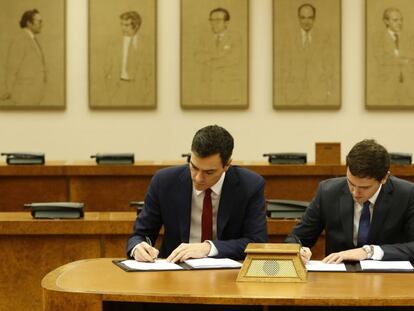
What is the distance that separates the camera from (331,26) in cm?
844

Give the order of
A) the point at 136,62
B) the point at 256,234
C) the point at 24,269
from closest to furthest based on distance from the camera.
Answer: the point at 256,234 → the point at 24,269 → the point at 136,62

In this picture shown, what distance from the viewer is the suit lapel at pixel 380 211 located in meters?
4.11

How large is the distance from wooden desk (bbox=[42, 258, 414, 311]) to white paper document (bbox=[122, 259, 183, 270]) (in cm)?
8

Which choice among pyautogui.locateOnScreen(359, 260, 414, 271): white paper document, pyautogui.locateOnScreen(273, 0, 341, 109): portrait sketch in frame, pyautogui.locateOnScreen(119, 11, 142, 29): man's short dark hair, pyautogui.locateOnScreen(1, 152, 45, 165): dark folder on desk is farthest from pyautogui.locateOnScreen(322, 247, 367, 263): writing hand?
pyautogui.locateOnScreen(119, 11, 142, 29): man's short dark hair

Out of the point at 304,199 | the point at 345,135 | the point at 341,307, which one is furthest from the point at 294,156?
the point at 341,307

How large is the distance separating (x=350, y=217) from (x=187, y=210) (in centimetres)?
78

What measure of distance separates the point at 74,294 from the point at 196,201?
3.98 ft

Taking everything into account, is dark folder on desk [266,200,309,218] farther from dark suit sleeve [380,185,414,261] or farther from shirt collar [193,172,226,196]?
dark suit sleeve [380,185,414,261]

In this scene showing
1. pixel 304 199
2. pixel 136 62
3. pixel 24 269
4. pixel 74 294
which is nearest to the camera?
pixel 74 294

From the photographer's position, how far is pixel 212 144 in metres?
4.04

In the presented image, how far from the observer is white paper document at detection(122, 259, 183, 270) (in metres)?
3.65

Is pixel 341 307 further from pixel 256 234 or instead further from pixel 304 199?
pixel 304 199

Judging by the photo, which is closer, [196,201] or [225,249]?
[225,249]

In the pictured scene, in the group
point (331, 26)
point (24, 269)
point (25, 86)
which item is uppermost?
point (331, 26)
